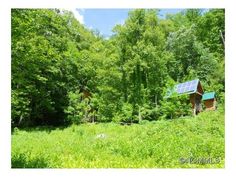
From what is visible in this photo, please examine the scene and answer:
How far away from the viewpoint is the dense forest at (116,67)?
33.5 ft

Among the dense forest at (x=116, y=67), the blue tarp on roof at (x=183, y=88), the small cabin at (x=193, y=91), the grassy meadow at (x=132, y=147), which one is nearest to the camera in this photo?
the grassy meadow at (x=132, y=147)

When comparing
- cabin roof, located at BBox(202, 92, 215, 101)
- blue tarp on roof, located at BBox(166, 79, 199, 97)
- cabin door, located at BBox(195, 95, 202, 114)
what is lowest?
cabin door, located at BBox(195, 95, 202, 114)

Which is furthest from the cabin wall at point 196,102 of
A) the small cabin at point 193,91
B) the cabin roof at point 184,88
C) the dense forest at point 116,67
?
the dense forest at point 116,67

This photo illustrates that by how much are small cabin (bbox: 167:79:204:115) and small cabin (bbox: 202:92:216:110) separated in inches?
5.1

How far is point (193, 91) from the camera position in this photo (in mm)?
9898

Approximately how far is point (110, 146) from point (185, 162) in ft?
5.76

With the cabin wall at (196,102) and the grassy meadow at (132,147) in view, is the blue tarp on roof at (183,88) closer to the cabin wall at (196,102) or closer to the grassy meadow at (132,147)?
the cabin wall at (196,102)

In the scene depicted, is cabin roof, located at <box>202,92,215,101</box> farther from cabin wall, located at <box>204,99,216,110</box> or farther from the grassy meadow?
the grassy meadow

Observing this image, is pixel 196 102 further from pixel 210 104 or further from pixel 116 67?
pixel 116 67

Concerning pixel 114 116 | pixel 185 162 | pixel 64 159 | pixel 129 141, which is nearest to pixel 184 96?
pixel 114 116

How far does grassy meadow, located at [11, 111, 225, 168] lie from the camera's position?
6.75 meters

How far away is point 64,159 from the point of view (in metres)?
7.01

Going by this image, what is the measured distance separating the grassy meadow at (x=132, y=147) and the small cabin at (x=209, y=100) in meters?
0.29

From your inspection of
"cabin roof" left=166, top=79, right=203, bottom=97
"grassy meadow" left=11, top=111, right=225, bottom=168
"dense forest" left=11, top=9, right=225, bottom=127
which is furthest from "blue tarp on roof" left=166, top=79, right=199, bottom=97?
"grassy meadow" left=11, top=111, right=225, bottom=168
